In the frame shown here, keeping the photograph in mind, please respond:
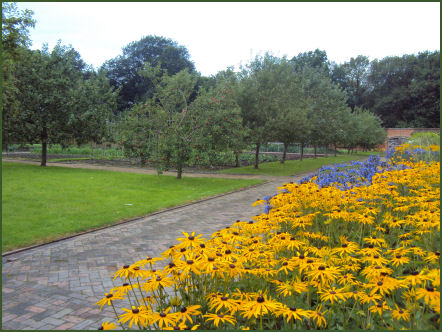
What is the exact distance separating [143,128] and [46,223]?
7905 millimetres

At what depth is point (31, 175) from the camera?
51.9 ft

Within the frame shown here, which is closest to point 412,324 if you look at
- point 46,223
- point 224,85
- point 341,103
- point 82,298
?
point 82,298

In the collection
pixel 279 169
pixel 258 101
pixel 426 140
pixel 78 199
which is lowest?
pixel 78 199

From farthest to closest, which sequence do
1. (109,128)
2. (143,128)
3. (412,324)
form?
(109,128)
(143,128)
(412,324)

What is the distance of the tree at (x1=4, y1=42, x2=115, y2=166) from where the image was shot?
17.9 meters

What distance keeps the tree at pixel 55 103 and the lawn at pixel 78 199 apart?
125 inches

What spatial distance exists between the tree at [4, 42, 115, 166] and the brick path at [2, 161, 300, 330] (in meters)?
12.1

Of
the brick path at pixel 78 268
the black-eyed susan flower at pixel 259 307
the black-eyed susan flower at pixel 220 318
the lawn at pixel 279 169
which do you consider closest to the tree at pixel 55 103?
the lawn at pixel 279 169

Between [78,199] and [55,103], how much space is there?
400 inches

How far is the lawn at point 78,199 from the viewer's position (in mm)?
7211

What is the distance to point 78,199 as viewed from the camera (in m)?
10.5

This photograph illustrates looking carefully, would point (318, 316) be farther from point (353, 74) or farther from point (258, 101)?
point (353, 74)

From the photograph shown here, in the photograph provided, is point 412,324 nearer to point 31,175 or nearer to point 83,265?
point 83,265

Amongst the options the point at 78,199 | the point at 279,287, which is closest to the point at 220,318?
the point at 279,287
